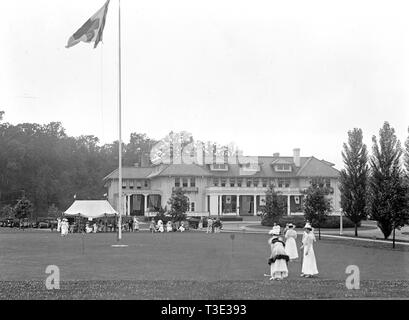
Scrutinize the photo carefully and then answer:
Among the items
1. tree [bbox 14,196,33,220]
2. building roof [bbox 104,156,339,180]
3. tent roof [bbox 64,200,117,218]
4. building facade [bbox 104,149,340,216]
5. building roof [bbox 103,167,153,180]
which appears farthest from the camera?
building roof [bbox 103,167,153,180]

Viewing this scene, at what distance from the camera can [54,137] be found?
293 feet

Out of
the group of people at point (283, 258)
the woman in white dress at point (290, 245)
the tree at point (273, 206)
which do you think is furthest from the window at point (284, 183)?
the group of people at point (283, 258)

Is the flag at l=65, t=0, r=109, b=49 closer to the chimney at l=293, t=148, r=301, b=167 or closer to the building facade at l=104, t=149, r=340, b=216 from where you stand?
the building facade at l=104, t=149, r=340, b=216

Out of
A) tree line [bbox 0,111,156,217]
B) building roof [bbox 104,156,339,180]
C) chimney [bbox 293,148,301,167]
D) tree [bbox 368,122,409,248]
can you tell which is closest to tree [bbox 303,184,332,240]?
tree [bbox 368,122,409,248]

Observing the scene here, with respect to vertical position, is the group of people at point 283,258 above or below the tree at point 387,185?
below

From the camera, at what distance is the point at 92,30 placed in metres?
25.4

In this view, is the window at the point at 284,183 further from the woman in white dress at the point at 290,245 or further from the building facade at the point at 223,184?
the woman in white dress at the point at 290,245

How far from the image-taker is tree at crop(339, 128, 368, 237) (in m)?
44.5

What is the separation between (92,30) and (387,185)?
17587mm

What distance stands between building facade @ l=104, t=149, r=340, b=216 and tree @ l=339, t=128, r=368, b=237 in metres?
31.4

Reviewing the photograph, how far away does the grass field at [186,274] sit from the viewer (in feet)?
44.8

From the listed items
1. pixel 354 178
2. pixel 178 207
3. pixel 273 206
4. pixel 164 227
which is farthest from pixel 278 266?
pixel 178 207

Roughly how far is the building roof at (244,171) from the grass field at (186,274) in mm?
51332

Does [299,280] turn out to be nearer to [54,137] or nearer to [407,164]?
[407,164]
